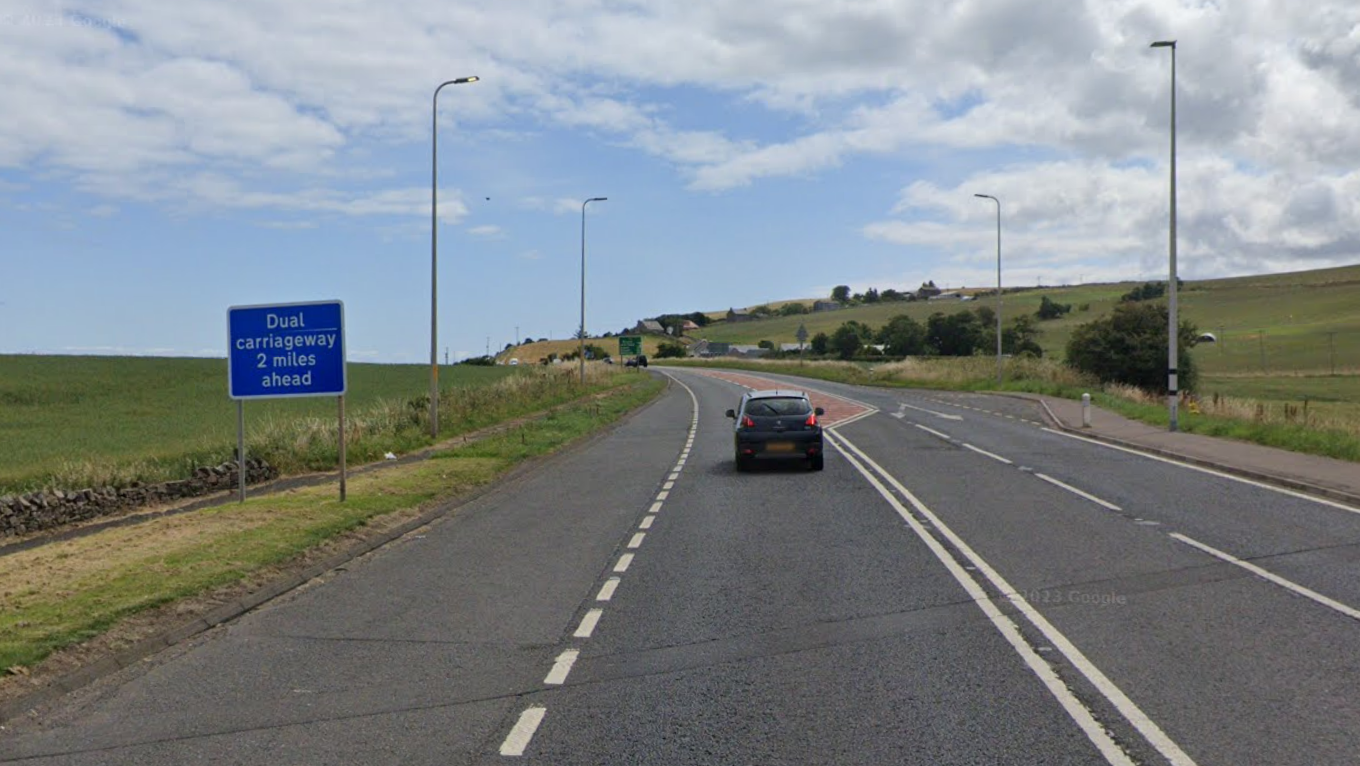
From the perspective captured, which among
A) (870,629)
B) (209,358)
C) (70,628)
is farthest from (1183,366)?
(209,358)

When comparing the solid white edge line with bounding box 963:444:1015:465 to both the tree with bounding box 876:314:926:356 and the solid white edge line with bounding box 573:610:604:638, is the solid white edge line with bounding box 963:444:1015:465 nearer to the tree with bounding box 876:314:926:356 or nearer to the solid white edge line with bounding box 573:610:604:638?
the solid white edge line with bounding box 573:610:604:638

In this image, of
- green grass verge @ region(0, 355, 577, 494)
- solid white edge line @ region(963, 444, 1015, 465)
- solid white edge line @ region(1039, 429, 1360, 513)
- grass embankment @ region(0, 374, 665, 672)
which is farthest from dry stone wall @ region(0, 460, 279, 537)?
solid white edge line @ region(1039, 429, 1360, 513)

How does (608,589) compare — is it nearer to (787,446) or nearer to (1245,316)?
(787,446)

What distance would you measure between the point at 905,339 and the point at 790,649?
110m

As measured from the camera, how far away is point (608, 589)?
9625 millimetres

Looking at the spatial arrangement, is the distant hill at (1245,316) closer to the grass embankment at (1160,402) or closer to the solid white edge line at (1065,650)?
the grass embankment at (1160,402)

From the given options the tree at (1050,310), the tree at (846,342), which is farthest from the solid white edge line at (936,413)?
the tree at (1050,310)

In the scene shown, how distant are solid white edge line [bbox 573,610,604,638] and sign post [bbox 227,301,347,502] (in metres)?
7.87

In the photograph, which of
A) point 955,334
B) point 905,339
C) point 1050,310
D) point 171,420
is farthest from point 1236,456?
point 1050,310

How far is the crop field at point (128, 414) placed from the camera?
780 inches

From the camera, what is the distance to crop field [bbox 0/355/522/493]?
→ 1981cm

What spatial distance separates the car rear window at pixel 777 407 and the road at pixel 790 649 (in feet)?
20.1

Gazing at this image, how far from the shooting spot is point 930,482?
18031mm

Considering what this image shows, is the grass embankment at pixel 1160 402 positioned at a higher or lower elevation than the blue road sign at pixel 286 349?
lower
